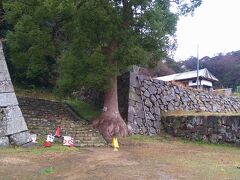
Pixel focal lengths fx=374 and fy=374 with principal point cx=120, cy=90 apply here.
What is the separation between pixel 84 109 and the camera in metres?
14.8

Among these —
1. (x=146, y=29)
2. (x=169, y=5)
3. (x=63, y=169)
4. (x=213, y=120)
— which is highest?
(x=169, y=5)

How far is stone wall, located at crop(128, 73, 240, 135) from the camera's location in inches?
541

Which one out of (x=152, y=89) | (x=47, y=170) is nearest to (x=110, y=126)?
(x=152, y=89)

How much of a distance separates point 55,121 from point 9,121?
2.69 metres

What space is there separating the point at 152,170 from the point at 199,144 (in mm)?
5742

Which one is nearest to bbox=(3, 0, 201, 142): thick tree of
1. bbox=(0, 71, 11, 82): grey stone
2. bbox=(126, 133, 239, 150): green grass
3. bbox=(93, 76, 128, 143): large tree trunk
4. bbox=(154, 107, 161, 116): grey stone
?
bbox=(93, 76, 128, 143): large tree trunk

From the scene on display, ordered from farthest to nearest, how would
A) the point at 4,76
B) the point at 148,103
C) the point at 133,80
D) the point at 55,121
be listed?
the point at 148,103 < the point at 133,80 < the point at 55,121 < the point at 4,76

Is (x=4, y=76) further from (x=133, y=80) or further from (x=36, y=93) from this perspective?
(x=36, y=93)

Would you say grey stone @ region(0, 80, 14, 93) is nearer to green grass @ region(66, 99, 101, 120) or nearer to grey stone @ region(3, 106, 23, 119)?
grey stone @ region(3, 106, 23, 119)

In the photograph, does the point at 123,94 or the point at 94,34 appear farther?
the point at 123,94

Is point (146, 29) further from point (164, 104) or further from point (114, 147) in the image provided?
point (164, 104)

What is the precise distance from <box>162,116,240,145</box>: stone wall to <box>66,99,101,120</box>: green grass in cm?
297

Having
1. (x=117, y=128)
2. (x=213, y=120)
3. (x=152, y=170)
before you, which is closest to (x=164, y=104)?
(x=213, y=120)

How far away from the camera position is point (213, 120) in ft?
41.7
